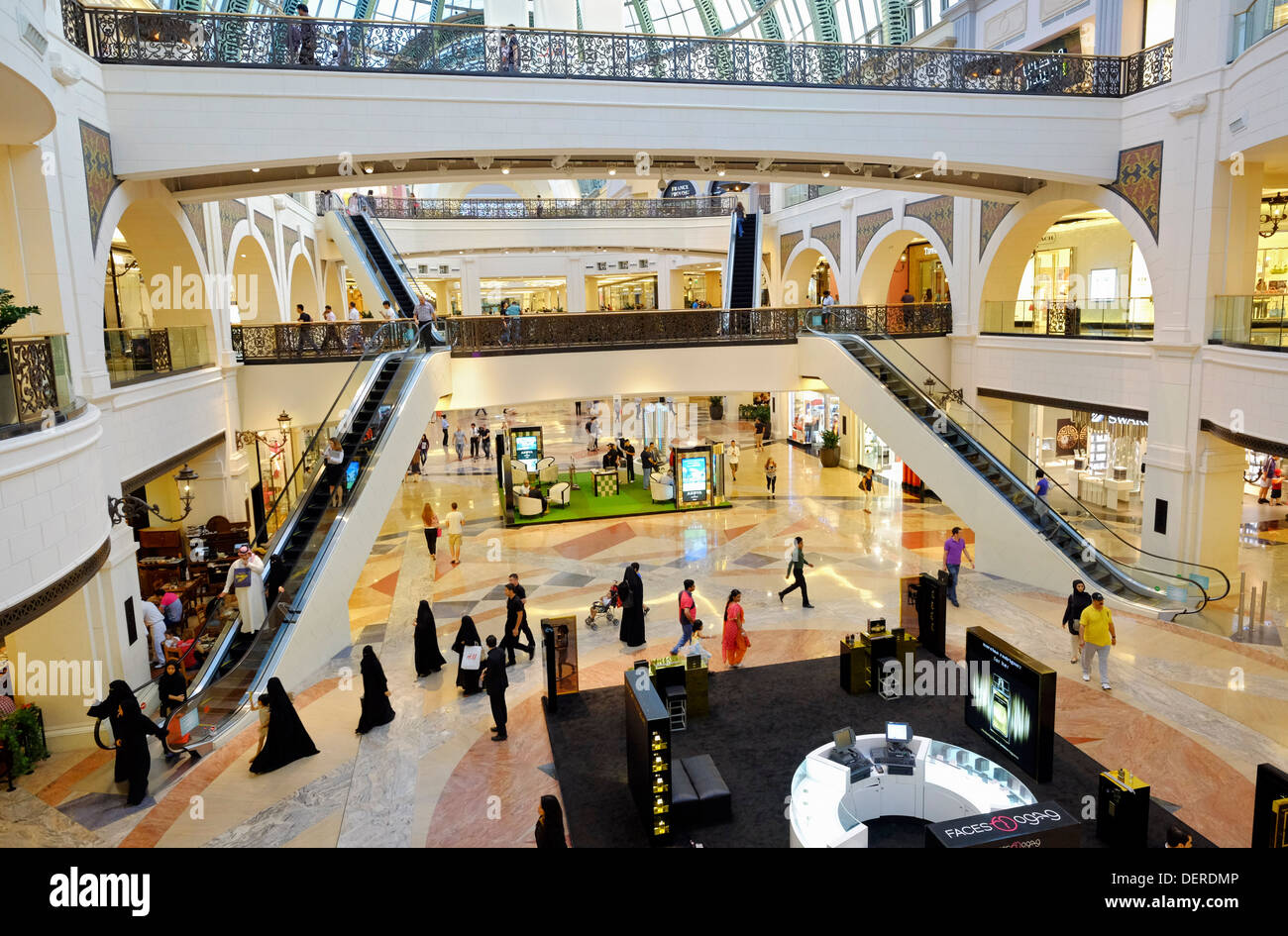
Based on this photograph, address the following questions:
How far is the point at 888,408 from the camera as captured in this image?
17.0 meters

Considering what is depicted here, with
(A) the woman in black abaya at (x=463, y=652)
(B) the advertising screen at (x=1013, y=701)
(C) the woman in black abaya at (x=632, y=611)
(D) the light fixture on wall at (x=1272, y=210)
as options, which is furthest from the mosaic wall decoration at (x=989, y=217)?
(A) the woman in black abaya at (x=463, y=652)

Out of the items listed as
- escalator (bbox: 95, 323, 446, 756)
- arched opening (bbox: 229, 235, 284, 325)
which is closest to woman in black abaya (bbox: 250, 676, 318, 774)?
escalator (bbox: 95, 323, 446, 756)

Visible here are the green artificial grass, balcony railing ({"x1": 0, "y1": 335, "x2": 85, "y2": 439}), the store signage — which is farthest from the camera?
the green artificial grass

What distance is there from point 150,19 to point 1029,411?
66.3ft

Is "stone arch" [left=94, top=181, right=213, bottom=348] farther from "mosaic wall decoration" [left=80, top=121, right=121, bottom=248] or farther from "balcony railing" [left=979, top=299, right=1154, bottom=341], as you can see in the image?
Result: "balcony railing" [left=979, top=299, right=1154, bottom=341]

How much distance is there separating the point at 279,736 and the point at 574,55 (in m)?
10.8

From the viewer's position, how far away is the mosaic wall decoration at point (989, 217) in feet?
60.7

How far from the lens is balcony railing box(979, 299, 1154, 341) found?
16.1 meters

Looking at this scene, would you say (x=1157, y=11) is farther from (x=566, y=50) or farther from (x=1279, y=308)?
(x=566, y=50)

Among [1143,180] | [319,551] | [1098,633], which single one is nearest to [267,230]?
[319,551]

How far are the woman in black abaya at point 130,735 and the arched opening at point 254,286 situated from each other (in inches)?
537

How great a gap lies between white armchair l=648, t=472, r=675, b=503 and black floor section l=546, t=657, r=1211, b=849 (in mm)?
9986

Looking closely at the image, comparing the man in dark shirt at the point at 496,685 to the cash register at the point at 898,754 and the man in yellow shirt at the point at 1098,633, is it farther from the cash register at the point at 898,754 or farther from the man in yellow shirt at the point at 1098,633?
the man in yellow shirt at the point at 1098,633

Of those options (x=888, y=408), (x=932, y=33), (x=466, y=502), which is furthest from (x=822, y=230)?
(x=466, y=502)
